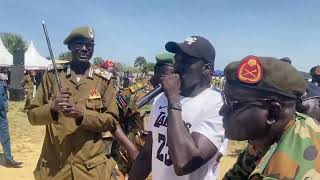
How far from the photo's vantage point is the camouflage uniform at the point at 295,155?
5.28ft

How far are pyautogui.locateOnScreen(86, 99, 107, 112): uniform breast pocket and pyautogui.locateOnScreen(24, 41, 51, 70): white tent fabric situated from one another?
2834 centimetres

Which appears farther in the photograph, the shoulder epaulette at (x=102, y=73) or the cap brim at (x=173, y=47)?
the shoulder epaulette at (x=102, y=73)

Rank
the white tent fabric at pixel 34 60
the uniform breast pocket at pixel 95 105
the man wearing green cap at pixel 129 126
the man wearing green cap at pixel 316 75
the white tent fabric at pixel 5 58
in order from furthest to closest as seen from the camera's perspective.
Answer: the white tent fabric at pixel 34 60, the white tent fabric at pixel 5 58, the man wearing green cap at pixel 316 75, the man wearing green cap at pixel 129 126, the uniform breast pocket at pixel 95 105

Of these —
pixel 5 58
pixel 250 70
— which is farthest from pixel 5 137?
pixel 5 58

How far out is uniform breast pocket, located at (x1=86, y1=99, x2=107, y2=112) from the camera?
379cm

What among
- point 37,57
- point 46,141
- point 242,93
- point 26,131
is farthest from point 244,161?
point 37,57

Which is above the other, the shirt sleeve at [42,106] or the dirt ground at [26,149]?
the shirt sleeve at [42,106]

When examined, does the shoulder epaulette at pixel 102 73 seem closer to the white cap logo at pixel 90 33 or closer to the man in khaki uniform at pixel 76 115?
the man in khaki uniform at pixel 76 115

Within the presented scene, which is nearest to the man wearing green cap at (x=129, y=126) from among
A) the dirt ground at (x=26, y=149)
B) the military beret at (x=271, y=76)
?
the military beret at (x=271, y=76)

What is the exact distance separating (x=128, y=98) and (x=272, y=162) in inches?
141

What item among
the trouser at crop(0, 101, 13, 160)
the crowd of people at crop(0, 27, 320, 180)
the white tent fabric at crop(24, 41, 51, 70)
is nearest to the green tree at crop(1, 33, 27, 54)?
the white tent fabric at crop(24, 41, 51, 70)

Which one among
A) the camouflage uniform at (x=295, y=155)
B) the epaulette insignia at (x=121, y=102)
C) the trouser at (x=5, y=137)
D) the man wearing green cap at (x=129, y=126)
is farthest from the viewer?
the trouser at (x=5, y=137)

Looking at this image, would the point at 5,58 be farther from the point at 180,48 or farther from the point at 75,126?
the point at 180,48

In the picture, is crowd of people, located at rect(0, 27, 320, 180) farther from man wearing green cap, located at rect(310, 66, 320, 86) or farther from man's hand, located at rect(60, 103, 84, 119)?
man wearing green cap, located at rect(310, 66, 320, 86)
